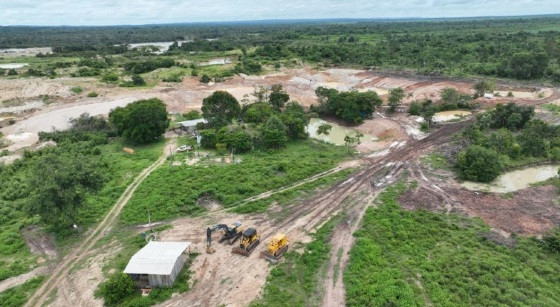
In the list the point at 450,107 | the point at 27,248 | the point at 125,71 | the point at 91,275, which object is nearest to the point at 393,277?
the point at 91,275

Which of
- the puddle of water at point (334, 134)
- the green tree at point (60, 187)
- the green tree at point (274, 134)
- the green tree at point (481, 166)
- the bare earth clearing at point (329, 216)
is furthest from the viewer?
the puddle of water at point (334, 134)

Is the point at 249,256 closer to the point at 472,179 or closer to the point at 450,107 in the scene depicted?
the point at 472,179

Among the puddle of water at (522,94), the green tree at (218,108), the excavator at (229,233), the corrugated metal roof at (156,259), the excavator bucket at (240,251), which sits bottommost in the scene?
the excavator bucket at (240,251)

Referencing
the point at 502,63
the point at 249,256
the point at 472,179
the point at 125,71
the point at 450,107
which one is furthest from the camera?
the point at 125,71

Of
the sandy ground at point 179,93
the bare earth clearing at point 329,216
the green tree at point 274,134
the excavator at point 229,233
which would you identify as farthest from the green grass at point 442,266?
the sandy ground at point 179,93

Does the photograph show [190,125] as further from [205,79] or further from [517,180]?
[205,79]

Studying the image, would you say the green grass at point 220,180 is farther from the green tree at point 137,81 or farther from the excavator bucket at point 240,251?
the green tree at point 137,81

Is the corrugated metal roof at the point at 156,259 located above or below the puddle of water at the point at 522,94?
below

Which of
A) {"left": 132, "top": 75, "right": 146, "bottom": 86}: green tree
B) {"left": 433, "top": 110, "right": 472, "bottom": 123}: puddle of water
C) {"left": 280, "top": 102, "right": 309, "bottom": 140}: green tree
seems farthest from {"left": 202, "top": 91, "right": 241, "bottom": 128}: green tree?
{"left": 132, "top": 75, "right": 146, "bottom": 86}: green tree

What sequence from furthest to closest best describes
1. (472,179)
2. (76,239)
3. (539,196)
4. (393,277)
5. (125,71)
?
(125,71) → (472,179) → (539,196) → (76,239) → (393,277)
